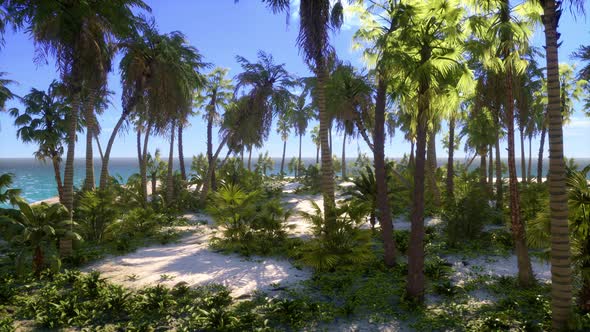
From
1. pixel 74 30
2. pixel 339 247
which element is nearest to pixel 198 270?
pixel 339 247

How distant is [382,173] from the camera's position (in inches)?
366

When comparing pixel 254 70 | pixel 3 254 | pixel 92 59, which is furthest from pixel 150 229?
pixel 254 70

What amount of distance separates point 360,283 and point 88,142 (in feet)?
48.2

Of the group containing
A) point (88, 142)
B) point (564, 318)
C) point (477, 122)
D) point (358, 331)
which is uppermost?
point (477, 122)

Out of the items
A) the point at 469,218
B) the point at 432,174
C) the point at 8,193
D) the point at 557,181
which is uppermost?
the point at 557,181

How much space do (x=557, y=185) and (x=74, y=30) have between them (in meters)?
12.2

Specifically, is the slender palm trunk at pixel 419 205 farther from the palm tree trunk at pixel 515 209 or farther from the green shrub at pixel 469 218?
the green shrub at pixel 469 218

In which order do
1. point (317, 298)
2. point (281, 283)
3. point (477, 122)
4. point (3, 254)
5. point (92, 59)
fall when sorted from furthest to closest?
point (477, 122), point (3, 254), point (92, 59), point (281, 283), point (317, 298)

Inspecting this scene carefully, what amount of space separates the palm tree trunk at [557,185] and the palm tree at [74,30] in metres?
10.3

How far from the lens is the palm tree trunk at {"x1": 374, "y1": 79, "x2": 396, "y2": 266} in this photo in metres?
8.41

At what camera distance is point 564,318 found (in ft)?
18.9

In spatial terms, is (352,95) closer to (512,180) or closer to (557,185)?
(512,180)

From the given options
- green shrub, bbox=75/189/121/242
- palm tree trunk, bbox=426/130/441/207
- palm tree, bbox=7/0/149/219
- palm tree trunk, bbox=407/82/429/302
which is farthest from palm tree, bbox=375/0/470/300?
green shrub, bbox=75/189/121/242

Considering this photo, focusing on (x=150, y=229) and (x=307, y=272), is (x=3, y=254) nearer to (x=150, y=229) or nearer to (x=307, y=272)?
(x=150, y=229)
